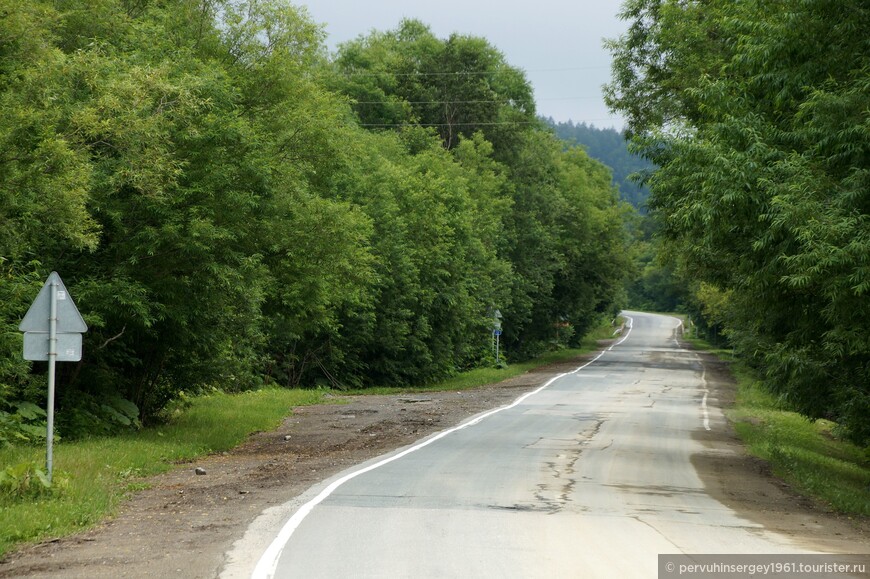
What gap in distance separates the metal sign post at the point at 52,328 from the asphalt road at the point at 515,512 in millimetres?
3447

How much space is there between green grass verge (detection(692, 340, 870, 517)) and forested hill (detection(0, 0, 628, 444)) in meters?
10.7

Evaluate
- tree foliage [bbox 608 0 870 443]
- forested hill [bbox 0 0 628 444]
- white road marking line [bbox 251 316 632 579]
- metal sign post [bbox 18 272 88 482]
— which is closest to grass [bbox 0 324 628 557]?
metal sign post [bbox 18 272 88 482]

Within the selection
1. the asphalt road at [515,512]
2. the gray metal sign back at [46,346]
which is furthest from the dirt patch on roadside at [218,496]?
the gray metal sign back at [46,346]

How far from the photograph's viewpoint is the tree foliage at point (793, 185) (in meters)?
12.1

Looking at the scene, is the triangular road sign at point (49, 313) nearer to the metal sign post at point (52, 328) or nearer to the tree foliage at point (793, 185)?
the metal sign post at point (52, 328)

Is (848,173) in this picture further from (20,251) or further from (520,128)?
(520,128)

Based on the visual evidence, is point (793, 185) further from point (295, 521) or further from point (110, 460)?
point (110, 460)

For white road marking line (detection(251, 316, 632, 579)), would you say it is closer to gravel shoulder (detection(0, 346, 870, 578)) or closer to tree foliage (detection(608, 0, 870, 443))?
gravel shoulder (detection(0, 346, 870, 578))

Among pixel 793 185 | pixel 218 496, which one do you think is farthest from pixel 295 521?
pixel 793 185

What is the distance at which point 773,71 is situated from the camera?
49.3 feet

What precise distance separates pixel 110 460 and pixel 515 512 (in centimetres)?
712

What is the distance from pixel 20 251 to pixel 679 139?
1032cm

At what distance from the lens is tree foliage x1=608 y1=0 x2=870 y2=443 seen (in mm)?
12117

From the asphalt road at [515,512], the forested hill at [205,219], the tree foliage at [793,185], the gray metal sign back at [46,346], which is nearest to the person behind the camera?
the asphalt road at [515,512]
